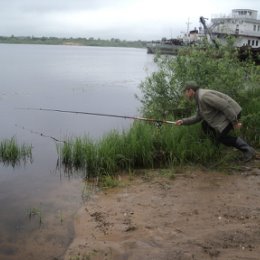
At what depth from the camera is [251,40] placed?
54.4m

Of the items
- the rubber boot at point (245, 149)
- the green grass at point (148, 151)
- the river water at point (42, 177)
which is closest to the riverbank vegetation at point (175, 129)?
the green grass at point (148, 151)

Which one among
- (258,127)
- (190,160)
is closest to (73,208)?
(190,160)

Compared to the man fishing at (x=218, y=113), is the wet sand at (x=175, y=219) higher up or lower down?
lower down

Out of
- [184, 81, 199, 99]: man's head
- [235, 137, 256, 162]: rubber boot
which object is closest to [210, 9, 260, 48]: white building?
[235, 137, 256, 162]: rubber boot

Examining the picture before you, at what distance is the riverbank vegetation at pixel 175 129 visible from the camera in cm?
876

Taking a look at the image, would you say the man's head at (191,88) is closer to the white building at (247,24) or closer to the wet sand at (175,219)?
the wet sand at (175,219)

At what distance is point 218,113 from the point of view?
8.02m

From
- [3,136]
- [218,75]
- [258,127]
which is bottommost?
[3,136]

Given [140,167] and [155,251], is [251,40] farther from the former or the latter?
[155,251]

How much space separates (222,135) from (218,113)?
439 millimetres

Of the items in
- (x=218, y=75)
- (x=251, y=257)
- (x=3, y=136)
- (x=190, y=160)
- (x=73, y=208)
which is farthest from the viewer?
(x=3, y=136)

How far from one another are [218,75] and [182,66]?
105 cm

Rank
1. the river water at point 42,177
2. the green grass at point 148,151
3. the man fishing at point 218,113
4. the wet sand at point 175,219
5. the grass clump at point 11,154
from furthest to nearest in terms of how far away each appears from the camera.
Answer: the grass clump at point 11,154
the green grass at point 148,151
the man fishing at point 218,113
the river water at point 42,177
the wet sand at point 175,219

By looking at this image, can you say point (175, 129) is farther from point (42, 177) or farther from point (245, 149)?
point (42, 177)
